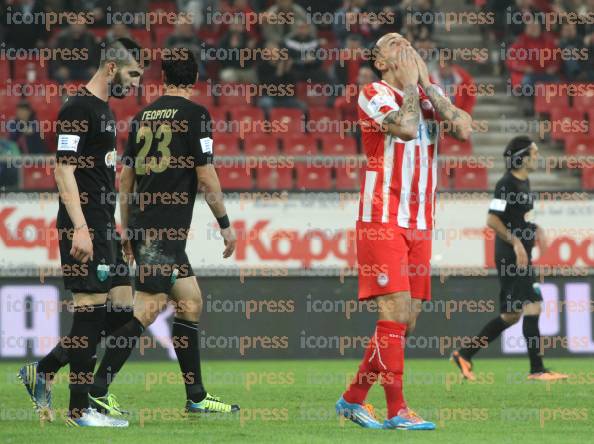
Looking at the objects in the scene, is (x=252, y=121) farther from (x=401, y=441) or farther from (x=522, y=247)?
(x=401, y=441)

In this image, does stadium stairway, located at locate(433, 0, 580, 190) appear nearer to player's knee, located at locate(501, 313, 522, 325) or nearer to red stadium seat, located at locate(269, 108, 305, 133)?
red stadium seat, located at locate(269, 108, 305, 133)

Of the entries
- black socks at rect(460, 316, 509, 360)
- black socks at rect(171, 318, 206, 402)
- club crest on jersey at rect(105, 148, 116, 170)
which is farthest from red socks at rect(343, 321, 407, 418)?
black socks at rect(460, 316, 509, 360)

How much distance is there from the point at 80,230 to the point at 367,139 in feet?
5.81

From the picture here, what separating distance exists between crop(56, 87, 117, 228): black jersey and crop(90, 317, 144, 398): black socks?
74 centimetres

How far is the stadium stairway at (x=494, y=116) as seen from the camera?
16.1 meters

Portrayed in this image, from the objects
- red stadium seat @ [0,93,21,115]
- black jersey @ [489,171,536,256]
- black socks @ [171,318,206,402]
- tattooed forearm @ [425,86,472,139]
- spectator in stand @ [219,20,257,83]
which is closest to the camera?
tattooed forearm @ [425,86,472,139]

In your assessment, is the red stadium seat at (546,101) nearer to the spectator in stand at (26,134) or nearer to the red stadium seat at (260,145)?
the red stadium seat at (260,145)

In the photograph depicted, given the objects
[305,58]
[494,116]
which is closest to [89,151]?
[305,58]

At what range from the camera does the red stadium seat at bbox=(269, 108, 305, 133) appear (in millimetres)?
15867

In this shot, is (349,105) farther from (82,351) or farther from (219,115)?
(82,351)

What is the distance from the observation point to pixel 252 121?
16.0 metres

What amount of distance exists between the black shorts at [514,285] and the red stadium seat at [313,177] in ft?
10.8

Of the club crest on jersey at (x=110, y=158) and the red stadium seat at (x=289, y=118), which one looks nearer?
the club crest on jersey at (x=110, y=158)

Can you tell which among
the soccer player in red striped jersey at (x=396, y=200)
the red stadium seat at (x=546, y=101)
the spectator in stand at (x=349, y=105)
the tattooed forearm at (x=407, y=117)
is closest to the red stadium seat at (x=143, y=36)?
the spectator in stand at (x=349, y=105)
